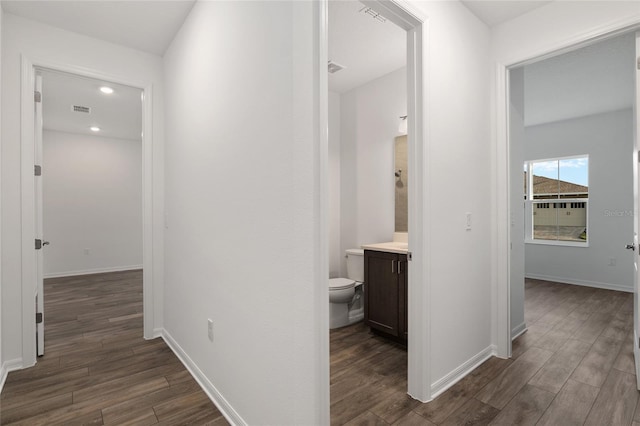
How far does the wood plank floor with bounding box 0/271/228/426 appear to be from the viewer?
1.83 metres

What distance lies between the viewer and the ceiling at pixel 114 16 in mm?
2260

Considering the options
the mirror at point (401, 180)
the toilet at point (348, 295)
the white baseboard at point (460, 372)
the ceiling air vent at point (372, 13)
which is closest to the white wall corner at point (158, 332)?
the toilet at point (348, 295)

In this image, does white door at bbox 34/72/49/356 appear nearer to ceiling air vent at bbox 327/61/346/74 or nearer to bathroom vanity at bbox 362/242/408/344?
ceiling air vent at bbox 327/61/346/74

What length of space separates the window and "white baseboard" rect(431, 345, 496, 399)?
12.9ft

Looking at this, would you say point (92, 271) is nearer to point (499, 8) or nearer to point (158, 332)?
point (158, 332)

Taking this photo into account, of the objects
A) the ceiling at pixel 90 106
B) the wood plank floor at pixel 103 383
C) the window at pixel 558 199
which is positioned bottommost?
the wood plank floor at pixel 103 383

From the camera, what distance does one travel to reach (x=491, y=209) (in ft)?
8.21

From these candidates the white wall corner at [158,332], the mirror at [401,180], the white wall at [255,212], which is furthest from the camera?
the mirror at [401,180]

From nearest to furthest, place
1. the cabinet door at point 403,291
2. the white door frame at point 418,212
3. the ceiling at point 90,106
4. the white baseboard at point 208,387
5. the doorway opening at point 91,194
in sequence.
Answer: the white baseboard at point 208,387
the white door frame at point 418,212
the cabinet door at point 403,291
the ceiling at point 90,106
the doorway opening at point 91,194

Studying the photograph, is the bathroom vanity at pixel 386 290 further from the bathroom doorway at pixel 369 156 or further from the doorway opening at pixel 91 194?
the doorway opening at pixel 91 194

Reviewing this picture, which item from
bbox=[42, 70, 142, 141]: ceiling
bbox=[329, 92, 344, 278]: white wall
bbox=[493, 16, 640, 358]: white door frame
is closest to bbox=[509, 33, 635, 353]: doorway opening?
bbox=[493, 16, 640, 358]: white door frame

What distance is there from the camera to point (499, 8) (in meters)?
2.29

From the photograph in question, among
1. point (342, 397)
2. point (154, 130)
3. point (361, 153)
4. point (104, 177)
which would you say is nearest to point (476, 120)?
point (361, 153)

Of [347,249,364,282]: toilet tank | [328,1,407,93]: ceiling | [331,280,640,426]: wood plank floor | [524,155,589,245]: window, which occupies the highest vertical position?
[328,1,407,93]: ceiling
